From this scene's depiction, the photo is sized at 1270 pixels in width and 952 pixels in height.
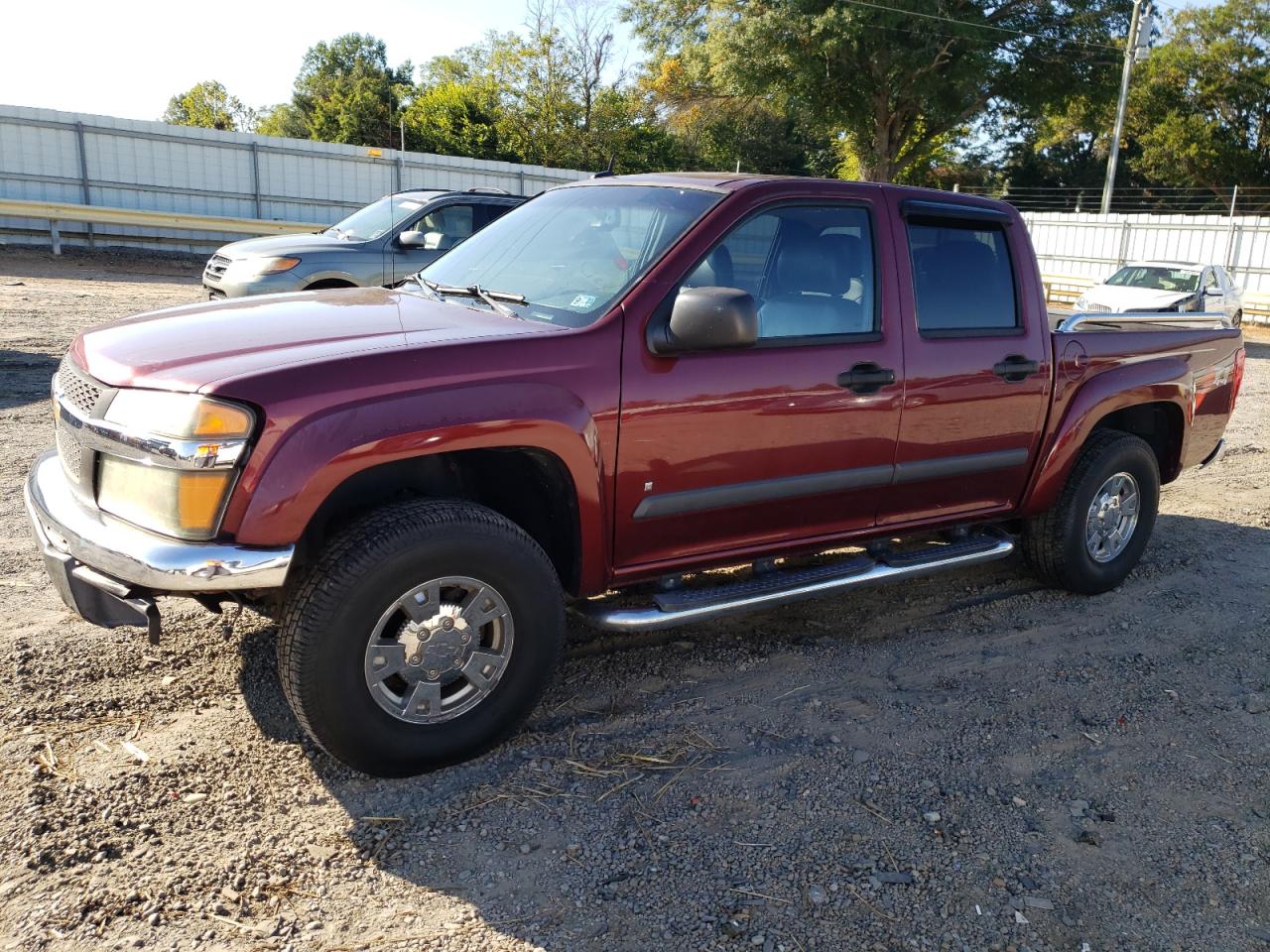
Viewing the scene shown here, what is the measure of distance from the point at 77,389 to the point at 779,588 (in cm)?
262

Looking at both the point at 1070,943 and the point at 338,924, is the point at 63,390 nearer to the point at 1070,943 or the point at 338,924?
the point at 338,924

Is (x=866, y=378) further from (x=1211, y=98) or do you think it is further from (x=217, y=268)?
(x=1211, y=98)

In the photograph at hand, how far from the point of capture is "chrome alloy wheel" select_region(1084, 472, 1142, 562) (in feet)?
17.3

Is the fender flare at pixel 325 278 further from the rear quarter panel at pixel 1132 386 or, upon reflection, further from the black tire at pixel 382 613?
the black tire at pixel 382 613

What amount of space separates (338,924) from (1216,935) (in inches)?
94.4

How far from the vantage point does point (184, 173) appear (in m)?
22.3

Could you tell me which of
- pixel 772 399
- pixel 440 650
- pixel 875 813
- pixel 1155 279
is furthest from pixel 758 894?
pixel 1155 279

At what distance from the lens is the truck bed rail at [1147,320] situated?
200 inches

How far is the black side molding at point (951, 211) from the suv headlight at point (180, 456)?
2955 millimetres

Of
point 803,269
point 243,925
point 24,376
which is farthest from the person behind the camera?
point 24,376

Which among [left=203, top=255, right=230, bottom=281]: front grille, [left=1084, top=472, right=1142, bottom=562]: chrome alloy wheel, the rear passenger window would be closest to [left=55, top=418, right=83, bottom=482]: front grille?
the rear passenger window

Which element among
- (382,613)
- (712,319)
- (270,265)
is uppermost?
(712,319)

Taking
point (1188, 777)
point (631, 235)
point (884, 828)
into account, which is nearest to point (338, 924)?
point (884, 828)

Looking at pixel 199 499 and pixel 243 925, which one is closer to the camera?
pixel 243 925
